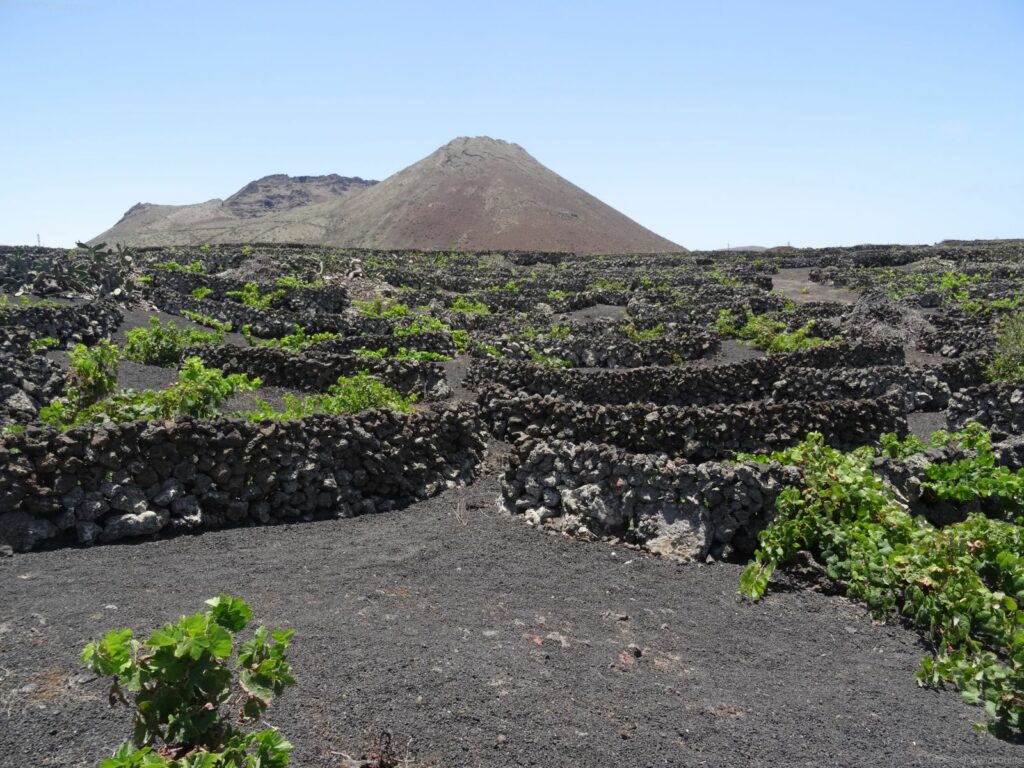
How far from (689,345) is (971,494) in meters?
15.2

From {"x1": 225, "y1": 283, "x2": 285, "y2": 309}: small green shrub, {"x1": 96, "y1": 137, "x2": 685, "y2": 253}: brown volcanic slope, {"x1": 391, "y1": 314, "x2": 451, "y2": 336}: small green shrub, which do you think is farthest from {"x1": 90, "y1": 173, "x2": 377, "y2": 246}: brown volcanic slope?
{"x1": 391, "y1": 314, "x2": 451, "y2": 336}: small green shrub

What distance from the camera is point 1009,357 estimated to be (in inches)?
723

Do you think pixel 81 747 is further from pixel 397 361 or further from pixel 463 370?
pixel 463 370

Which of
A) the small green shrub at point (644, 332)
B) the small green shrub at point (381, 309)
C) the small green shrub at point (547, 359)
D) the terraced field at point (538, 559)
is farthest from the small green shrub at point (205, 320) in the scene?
the small green shrub at point (644, 332)

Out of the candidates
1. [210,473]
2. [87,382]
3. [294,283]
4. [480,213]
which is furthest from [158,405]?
[480,213]

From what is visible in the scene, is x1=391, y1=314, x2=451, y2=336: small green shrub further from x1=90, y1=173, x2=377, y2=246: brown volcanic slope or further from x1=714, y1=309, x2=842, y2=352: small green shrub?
x1=90, y1=173, x2=377, y2=246: brown volcanic slope

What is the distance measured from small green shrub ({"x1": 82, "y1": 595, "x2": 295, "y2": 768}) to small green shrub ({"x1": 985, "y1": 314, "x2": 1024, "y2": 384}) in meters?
19.2

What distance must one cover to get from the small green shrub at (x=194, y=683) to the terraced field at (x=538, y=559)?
1445 millimetres

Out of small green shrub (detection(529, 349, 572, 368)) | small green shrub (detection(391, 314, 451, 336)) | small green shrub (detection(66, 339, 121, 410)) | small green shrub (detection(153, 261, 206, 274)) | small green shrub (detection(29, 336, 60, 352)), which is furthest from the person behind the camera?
small green shrub (detection(153, 261, 206, 274))

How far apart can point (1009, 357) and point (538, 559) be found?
15.7m

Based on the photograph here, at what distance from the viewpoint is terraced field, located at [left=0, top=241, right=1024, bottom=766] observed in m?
5.38

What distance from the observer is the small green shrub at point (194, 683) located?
135 inches

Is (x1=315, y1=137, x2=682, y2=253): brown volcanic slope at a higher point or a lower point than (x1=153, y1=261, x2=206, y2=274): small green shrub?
higher

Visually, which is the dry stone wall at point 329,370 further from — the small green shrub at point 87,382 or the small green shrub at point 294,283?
the small green shrub at point 294,283
